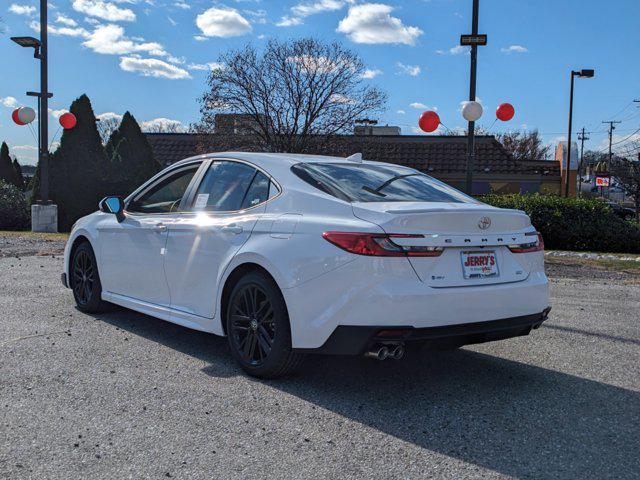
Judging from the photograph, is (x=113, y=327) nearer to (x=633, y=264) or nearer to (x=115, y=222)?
(x=115, y=222)

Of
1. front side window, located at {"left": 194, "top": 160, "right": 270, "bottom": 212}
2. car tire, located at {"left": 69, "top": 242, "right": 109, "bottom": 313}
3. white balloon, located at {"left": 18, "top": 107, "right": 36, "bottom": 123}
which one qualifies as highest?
white balloon, located at {"left": 18, "top": 107, "right": 36, "bottom": 123}

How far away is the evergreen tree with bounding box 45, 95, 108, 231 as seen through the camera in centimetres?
2067

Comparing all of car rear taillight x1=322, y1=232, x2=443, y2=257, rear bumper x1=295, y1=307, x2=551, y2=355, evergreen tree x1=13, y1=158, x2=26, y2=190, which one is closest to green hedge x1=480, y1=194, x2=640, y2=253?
rear bumper x1=295, y1=307, x2=551, y2=355

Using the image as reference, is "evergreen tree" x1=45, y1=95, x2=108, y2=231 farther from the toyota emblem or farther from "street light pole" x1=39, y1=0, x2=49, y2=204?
the toyota emblem

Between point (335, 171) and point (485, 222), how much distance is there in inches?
47.3

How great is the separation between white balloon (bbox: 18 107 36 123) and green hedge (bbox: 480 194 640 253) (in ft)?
41.3

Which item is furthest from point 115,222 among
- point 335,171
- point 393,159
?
point 393,159

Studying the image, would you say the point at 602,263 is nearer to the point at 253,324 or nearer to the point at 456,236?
the point at 456,236

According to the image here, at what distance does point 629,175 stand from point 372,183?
38.7 metres

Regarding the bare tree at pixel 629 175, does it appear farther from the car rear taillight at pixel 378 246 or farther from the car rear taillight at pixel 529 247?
the car rear taillight at pixel 378 246

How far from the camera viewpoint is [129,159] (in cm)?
2169

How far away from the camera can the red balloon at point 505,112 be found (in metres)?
12.9

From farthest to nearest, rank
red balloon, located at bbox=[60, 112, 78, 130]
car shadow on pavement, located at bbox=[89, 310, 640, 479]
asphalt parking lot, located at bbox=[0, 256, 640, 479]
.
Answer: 1. red balloon, located at bbox=[60, 112, 78, 130]
2. car shadow on pavement, located at bbox=[89, 310, 640, 479]
3. asphalt parking lot, located at bbox=[0, 256, 640, 479]

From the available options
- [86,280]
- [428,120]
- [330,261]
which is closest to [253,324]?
[330,261]
